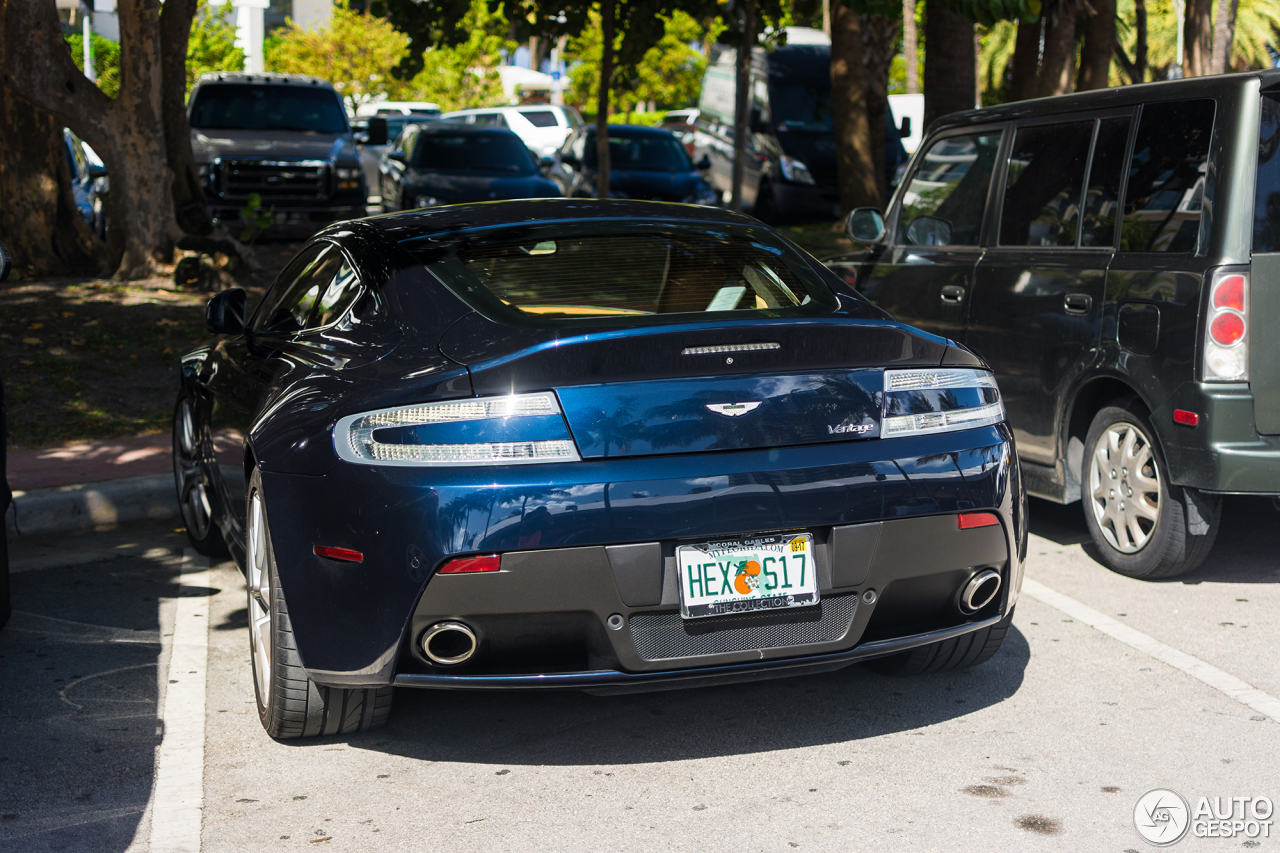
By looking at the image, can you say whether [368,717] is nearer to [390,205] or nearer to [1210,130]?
[1210,130]

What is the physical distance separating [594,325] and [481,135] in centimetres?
1609

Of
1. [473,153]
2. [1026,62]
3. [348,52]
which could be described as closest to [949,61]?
[1026,62]

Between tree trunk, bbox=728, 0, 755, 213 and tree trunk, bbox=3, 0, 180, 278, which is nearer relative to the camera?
tree trunk, bbox=3, 0, 180, 278

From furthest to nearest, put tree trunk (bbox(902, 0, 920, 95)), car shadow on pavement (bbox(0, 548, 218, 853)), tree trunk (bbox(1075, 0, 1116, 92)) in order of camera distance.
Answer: tree trunk (bbox(902, 0, 920, 95))
tree trunk (bbox(1075, 0, 1116, 92))
car shadow on pavement (bbox(0, 548, 218, 853))

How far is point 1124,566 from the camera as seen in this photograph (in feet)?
18.8

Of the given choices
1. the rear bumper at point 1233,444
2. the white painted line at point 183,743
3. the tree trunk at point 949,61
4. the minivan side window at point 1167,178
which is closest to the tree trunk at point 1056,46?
the tree trunk at point 949,61

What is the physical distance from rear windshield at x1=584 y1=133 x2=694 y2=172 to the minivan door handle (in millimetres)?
15756

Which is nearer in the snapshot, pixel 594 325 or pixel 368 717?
pixel 594 325

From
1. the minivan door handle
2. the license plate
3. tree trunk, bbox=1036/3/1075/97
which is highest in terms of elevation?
tree trunk, bbox=1036/3/1075/97

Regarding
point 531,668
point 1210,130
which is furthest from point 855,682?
point 1210,130

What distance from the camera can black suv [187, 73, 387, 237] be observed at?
1603 centimetres

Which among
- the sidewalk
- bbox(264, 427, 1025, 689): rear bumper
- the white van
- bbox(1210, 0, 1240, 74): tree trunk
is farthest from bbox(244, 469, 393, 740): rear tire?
the white van

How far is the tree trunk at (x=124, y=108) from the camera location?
11078mm

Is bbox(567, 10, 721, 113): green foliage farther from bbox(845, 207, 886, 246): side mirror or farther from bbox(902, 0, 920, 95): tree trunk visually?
bbox(845, 207, 886, 246): side mirror
